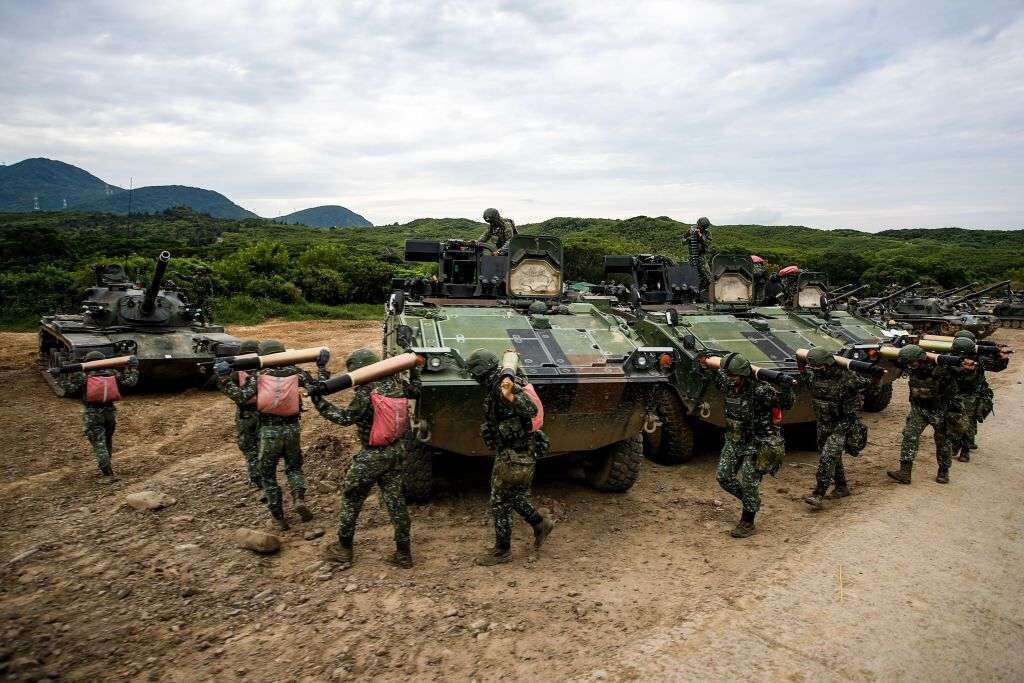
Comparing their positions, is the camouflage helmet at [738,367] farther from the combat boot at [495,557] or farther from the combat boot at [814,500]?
the combat boot at [495,557]

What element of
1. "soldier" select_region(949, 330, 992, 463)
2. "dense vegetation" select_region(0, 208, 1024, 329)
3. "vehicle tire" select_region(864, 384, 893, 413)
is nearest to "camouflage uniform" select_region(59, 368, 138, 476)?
"soldier" select_region(949, 330, 992, 463)

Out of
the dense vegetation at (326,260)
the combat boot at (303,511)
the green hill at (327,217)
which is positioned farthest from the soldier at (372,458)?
the green hill at (327,217)

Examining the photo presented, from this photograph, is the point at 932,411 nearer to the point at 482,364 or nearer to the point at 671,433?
the point at 671,433

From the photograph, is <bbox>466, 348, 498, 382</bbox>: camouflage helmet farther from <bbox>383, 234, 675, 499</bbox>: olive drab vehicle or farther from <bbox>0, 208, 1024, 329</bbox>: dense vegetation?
<bbox>0, 208, 1024, 329</bbox>: dense vegetation

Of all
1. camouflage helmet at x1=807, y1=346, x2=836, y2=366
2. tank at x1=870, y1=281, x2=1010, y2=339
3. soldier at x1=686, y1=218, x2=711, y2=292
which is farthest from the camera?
tank at x1=870, y1=281, x2=1010, y2=339

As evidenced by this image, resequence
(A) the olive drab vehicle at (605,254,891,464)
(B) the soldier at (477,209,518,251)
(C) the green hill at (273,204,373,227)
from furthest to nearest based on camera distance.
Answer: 1. (C) the green hill at (273,204,373,227)
2. (B) the soldier at (477,209,518,251)
3. (A) the olive drab vehicle at (605,254,891,464)

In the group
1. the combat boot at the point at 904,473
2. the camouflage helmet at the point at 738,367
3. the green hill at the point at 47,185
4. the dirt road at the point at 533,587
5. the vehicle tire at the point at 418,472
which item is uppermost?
the green hill at the point at 47,185

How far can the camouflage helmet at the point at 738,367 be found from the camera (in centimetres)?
550

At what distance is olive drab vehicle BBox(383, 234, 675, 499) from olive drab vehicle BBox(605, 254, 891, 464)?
0.84 m

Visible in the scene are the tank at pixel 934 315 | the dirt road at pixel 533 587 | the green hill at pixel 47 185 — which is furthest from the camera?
the green hill at pixel 47 185

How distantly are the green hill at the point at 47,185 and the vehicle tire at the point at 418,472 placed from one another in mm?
160211

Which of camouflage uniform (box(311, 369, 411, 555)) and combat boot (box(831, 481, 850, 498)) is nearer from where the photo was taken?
camouflage uniform (box(311, 369, 411, 555))

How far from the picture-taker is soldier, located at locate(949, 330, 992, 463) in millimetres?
6605

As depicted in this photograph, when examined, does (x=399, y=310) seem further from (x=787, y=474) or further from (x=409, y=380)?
(x=787, y=474)
